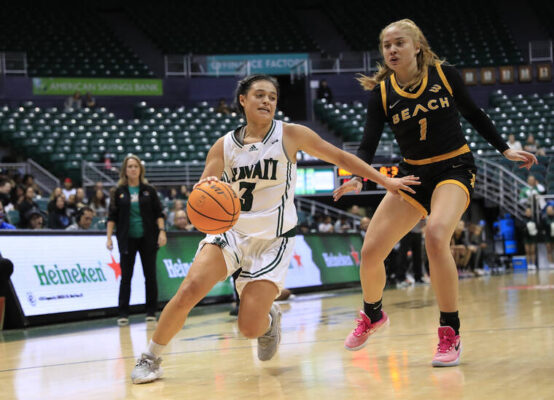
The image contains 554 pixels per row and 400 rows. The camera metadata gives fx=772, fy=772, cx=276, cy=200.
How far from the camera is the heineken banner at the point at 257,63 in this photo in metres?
30.5

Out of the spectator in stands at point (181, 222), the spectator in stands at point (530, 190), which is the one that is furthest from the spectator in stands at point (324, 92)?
the spectator in stands at point (181, 222)

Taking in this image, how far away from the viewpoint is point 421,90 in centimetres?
475

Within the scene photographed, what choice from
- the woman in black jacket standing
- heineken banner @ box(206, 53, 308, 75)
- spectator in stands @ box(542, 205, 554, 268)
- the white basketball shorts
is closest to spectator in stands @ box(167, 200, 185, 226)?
the woman in black jacket standing

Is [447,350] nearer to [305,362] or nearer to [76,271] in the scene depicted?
[305,362]

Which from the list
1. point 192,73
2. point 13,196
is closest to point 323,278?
point 13,196

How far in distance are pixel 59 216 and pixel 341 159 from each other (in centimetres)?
835

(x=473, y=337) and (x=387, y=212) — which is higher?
(x=387, y=212)

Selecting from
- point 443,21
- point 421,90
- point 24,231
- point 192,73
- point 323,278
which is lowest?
point 323,278

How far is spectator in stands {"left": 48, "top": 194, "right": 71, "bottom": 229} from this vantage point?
11.9 metres

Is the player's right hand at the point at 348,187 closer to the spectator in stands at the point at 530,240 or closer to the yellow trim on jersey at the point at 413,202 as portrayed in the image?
the yellow trim on jersey at the point at 413,202

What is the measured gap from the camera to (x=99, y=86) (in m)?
28.5

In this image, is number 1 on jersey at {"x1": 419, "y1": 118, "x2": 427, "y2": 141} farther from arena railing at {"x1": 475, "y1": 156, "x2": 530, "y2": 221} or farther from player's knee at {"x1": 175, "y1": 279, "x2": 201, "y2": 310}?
arena railing at {"x1": 475, "y1": 156, "x2": 530, "y2": 221}

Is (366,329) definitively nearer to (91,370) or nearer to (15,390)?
(91,370)

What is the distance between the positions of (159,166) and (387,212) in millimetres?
17807
